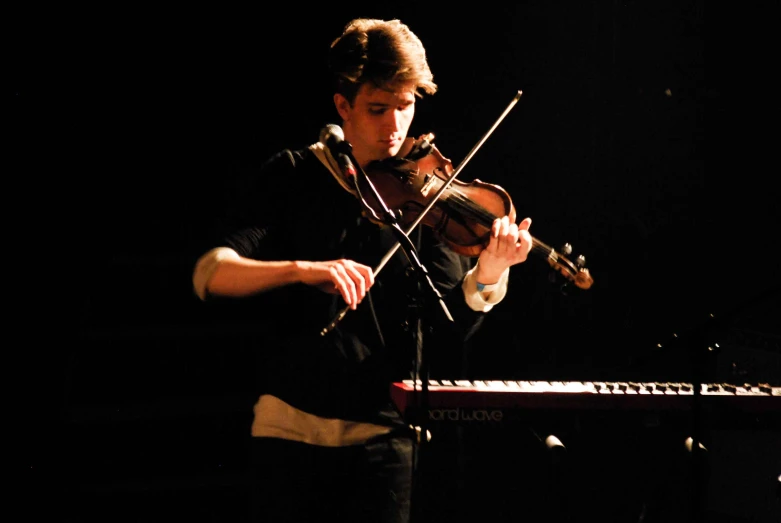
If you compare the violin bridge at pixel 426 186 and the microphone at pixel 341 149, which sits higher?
the microphone at pixel 341 149

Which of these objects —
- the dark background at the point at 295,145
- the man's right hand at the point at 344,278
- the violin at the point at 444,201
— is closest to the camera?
the man's right hand at the point at 344,278

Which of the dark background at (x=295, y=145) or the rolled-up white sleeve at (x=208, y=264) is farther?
the dark background at (x=295, y=145)

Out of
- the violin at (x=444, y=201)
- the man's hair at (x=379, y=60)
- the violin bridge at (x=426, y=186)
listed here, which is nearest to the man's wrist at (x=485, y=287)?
the violin at (x=444, y=201)

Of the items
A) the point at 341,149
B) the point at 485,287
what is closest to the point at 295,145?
the point at 485,287

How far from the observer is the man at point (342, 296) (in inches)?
69.7

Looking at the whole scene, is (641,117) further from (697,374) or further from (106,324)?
(106,324)

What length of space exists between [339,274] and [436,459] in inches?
61.7

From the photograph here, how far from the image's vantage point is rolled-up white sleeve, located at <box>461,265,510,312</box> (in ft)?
6.91

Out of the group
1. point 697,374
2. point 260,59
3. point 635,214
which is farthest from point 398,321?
point 635,214

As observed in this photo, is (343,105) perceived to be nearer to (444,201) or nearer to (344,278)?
(444,201)

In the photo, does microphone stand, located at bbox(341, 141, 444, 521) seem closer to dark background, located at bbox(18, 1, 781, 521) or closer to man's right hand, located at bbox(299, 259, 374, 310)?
man's right hand, located at bbox(299, 259, 374, 310)

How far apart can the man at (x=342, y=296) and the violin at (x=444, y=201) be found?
0.22 ft

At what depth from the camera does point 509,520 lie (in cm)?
292

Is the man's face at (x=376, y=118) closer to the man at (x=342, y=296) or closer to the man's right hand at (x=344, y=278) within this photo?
the man at (x=342, y=296)
